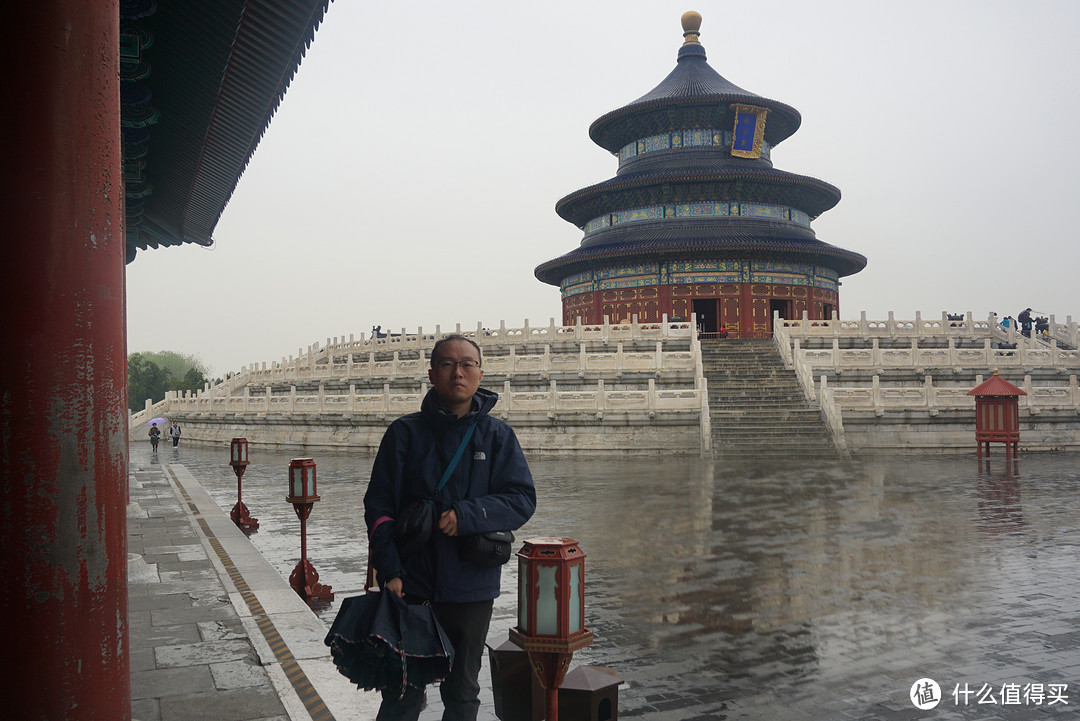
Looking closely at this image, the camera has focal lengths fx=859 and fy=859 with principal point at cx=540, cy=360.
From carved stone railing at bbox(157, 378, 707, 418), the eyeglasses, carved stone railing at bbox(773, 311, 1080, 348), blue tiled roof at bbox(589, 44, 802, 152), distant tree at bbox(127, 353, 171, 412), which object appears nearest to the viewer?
the eyeglasses

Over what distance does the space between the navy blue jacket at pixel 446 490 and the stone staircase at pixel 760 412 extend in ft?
54.5

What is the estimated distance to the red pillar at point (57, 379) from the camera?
119 inches

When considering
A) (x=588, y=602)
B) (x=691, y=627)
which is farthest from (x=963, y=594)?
(x=588, y=602)

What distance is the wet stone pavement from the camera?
4863 mm

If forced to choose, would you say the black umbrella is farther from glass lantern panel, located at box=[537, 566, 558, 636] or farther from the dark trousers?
glass lantern panel, located at box=[537, 566, 558, 636]

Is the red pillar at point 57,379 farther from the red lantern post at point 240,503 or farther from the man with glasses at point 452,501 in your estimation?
the red lantern post at point 240,503

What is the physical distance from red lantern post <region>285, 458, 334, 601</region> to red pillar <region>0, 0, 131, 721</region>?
422 centimetres

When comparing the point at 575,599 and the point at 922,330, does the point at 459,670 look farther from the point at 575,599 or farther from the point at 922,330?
the point at 922,330

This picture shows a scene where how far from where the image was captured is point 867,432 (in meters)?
21.0

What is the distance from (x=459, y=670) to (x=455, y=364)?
4.01 feet

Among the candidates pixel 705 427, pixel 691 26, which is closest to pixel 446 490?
pixel 705 427

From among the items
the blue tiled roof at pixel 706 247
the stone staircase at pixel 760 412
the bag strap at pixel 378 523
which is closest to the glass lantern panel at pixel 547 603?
the bag strap at pixel 378 523

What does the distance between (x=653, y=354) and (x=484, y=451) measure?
70.1ft

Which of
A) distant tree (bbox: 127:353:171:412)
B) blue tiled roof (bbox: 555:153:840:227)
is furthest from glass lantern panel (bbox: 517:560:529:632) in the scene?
distant tree (bbox: 127:353:171:412)
